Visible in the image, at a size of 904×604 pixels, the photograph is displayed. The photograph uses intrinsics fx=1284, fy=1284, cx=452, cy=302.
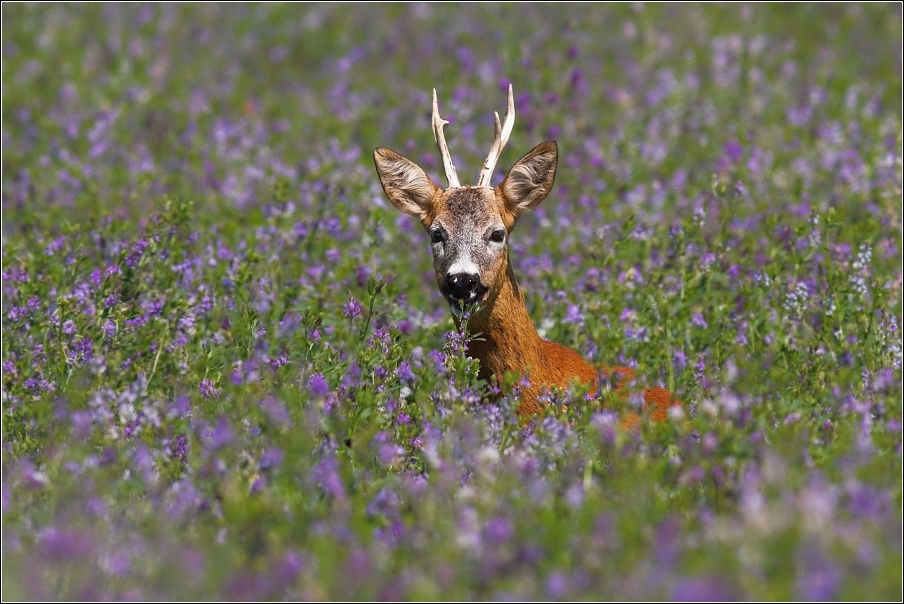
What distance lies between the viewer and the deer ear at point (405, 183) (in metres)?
7.57

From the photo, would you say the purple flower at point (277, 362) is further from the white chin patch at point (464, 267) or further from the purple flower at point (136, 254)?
the purple flower at point (136, 254)

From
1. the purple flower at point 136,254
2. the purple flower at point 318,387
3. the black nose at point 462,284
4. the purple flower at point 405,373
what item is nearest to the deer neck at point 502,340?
the black nose at point 462,284

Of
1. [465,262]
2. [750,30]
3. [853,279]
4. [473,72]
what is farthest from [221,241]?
[750,30]

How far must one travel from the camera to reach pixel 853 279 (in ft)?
25.1

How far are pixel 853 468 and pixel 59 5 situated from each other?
686 inches

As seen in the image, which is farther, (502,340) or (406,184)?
(406,184)

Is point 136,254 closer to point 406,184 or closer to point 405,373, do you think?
point 406,184

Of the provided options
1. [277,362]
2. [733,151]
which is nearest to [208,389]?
[277,362]

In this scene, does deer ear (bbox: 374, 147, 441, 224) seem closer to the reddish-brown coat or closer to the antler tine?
the antler tine

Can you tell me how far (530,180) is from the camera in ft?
24.7

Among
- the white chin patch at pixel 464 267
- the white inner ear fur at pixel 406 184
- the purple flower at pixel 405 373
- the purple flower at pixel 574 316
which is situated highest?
the white inner ear fur at pixel 406 184

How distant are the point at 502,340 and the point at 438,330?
104 centimetres

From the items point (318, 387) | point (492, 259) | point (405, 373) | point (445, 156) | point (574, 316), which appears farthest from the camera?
point (574, 316)

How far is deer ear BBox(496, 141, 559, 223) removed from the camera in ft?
24.3
